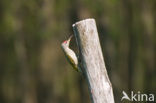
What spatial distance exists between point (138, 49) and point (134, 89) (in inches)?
30.6

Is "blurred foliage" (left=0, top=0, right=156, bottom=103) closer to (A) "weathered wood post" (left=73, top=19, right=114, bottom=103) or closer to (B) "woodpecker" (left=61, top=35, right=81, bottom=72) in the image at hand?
(B) "woodpecker" (left=61, top=35, right=81, bottom=72)

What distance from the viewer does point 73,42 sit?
37.6ft

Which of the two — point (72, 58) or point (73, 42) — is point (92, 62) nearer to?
point (72, 58)

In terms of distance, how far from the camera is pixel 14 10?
1139 cm

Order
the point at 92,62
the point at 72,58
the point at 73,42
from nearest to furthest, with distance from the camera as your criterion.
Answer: the point at 92,62 < the point at 72,58 < the point at 73,42

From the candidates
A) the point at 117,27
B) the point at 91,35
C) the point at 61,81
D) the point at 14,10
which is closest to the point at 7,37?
the point at 14,10

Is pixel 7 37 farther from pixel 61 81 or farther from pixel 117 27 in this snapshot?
pixel 117 27

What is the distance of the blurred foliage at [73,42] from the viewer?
11328 mm

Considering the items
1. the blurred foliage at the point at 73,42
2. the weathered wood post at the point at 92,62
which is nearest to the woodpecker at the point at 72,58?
the weathered wood post at the point at 92,62

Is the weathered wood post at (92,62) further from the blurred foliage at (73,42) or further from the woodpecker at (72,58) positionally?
the blurred foliage at (73,42)

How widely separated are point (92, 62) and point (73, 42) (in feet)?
23.9

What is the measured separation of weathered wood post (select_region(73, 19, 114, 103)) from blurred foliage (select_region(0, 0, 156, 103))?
6.98 m

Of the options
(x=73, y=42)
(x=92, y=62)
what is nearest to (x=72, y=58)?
(x=92, y=62)

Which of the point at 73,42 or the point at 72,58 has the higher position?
the point at 72,58
